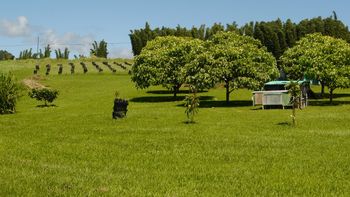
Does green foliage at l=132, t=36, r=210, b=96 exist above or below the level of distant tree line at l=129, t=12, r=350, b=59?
below

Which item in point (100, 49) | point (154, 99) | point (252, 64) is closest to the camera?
point (252, 64)

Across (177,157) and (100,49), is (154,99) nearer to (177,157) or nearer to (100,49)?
(177,157)

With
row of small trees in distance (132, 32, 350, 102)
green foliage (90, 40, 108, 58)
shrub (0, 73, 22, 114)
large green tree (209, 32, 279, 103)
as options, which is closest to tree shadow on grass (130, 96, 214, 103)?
row of small trees in distance (132, 32, 350, 102)

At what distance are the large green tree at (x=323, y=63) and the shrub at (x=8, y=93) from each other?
1116 inches

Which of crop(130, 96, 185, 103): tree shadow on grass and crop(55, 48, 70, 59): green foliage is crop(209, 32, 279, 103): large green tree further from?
crop(55, 48, 70, 59): green foliage

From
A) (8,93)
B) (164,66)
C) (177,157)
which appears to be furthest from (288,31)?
(177,157)

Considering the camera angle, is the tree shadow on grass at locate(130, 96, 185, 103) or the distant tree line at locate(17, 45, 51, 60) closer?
the tree shadow on grass at locate(130, 96, 185, 103)

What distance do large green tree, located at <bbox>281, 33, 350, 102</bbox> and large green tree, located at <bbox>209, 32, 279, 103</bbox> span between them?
9.05 ft

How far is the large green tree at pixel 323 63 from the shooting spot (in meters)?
47.4

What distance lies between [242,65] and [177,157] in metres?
32.1

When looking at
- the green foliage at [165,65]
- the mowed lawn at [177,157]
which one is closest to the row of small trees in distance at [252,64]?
the green foliage at [165,65]

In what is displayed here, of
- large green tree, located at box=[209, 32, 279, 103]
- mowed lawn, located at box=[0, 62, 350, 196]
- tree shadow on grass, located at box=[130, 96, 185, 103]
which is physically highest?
large green tree, located at box=[209, 32, 279, 103]

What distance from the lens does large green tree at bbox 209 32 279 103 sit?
4819 centimetres

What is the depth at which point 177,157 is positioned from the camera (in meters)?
17.7
